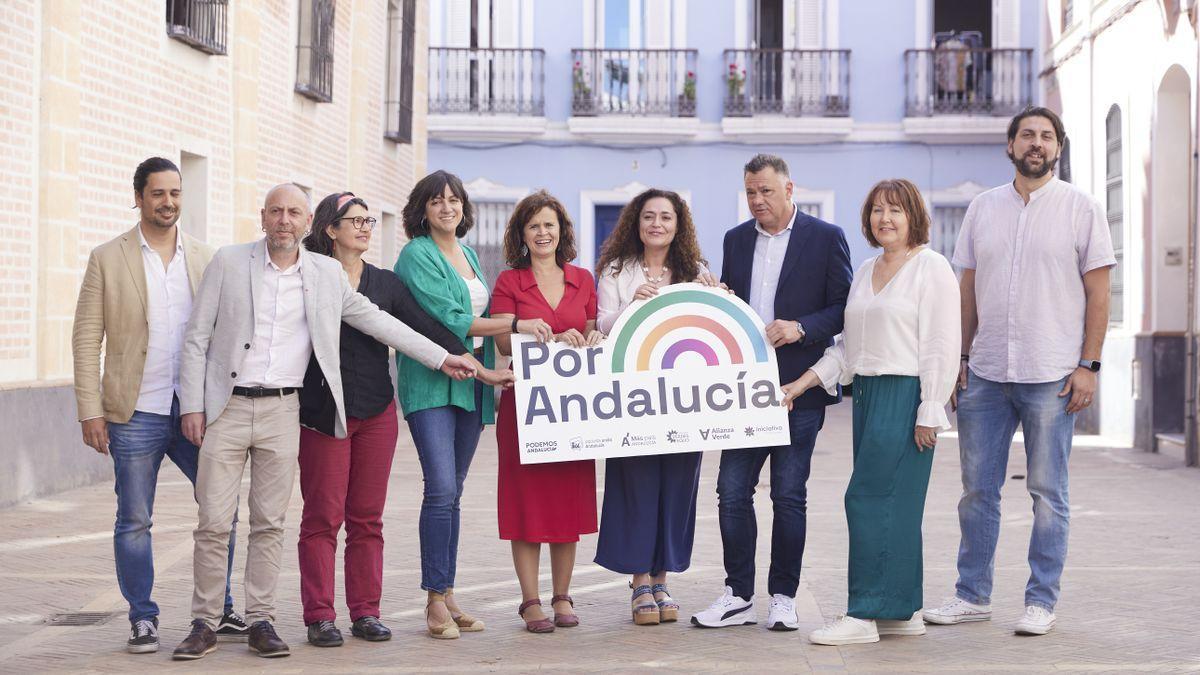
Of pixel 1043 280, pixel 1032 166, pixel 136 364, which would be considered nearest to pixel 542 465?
pixel 136 364

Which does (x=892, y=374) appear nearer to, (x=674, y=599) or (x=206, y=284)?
(x=674, y=599)

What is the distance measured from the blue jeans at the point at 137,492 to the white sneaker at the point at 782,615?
2322mm

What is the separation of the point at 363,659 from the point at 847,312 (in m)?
2.48

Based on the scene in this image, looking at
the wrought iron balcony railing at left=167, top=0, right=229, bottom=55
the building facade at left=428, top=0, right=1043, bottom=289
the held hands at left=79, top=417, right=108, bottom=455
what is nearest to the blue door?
the building facade at left=428, top=0, right=1043, bottom=289

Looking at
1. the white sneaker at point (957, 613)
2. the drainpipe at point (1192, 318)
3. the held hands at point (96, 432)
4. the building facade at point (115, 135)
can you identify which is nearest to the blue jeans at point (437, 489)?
the held hands at point (96, 432)

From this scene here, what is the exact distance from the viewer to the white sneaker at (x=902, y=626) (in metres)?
6.92

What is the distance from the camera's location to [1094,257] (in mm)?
6992

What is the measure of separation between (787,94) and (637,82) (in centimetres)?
256

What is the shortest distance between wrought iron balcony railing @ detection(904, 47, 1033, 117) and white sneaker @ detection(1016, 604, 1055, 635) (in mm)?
21162

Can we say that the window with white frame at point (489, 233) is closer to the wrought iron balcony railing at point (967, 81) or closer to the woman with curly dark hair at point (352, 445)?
the wrought iron balcony railing at point (967, 81)

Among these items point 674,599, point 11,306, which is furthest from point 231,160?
point 674,599

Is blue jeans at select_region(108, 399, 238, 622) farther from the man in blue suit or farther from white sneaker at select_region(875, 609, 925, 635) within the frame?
white sneaker at select_region(875, 609, 925, 635)

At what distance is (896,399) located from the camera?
677cm

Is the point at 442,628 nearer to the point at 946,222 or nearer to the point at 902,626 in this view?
the point at 902,626
